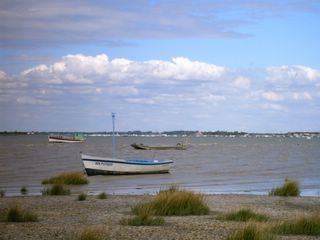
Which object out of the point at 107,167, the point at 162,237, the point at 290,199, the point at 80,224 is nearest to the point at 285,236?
the point at 162,237

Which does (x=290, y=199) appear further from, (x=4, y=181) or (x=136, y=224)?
(x=4, y=181)

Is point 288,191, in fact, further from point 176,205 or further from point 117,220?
point 117,220

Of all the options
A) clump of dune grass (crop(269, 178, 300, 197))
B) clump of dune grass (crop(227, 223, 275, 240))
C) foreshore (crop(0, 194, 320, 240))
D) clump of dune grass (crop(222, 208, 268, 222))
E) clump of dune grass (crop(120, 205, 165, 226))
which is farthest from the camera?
clump of dune grass (crop(269, 178, 300, 197))

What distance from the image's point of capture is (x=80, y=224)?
1455 cm

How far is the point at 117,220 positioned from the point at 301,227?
445 centimetres

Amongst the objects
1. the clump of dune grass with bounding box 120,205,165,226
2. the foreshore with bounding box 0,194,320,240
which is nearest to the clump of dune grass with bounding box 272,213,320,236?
the foreshore with bounding box 0,194,320,240

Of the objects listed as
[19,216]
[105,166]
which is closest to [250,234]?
[19,216]

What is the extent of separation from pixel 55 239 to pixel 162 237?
2158 mm

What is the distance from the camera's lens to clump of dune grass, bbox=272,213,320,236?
13.7 m

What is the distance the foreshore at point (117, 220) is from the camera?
13.0 m

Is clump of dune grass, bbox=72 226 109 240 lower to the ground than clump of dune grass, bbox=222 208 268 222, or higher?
higher

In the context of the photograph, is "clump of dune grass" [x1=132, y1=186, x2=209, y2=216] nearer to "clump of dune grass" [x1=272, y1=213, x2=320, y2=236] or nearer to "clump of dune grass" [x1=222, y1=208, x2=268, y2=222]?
"clump of dune grass" [x1=222, y1=208, x2=268, y2=222]

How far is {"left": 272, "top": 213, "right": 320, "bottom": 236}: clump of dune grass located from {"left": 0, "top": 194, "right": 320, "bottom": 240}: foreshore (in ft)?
1.71

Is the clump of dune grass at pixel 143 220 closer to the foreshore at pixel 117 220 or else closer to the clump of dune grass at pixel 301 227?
the foreshore at pixel 117 220
